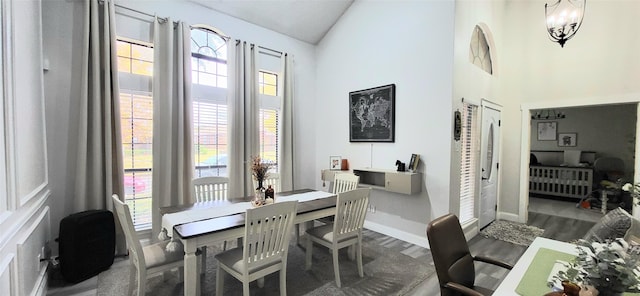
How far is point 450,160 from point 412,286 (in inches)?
62.5

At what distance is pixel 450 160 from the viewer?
3305 millimetres

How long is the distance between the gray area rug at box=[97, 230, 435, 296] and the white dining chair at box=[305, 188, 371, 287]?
0.42ft

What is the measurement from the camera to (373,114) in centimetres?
410

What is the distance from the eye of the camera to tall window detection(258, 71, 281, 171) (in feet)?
14.6

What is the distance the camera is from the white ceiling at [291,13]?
389cm

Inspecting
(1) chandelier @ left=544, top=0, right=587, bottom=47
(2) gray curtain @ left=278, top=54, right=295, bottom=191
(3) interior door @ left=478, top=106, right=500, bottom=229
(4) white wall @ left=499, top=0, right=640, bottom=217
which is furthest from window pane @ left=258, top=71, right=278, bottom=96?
(4) white wall @ left=499, top=0, right=640, bottom=217

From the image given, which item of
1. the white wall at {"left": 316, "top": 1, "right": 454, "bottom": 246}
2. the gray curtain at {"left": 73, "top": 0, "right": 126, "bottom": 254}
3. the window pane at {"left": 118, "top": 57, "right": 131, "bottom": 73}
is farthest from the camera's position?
the white wall at {"left": 316, "top": 1, "right": 454, "bottom": 246}

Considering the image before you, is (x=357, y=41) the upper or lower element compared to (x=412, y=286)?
upper

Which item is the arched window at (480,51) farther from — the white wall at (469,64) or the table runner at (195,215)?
the table runner at (195,215)

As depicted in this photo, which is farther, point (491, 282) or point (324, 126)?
point (324, 126)

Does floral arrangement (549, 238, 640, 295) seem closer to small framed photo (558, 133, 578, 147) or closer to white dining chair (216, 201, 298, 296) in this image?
white dining chair (216, 201, 298, 296)

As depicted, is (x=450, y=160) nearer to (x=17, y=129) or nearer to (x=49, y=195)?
(x=17, y=129)

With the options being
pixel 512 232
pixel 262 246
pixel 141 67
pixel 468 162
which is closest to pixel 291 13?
pixel 141 67

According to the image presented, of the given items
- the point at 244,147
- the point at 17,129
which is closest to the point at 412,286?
the point at 244,147
